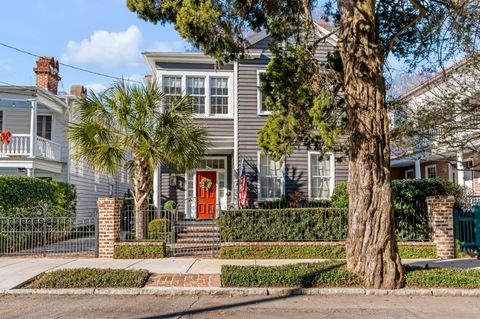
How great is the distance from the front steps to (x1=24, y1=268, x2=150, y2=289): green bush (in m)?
3.25

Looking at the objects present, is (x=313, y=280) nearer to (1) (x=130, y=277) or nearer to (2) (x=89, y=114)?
(1) (x=130, y=277)

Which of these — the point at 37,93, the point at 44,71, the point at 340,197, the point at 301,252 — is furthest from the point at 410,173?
the point at 44,71

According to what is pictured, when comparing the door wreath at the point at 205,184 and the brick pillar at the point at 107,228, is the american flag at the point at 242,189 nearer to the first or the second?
the door wreath at the point at 205,184

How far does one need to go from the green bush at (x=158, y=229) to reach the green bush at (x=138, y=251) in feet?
2.78

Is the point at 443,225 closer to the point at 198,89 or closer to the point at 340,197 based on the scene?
the point at 340,197

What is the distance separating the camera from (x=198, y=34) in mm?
9469

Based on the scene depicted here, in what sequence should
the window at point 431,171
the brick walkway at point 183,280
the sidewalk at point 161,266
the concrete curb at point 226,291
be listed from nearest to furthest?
the concrete curb at point 226,291, the brick walkway at point 183,280, the sidewalk at point 161,266, the window at point 431,171

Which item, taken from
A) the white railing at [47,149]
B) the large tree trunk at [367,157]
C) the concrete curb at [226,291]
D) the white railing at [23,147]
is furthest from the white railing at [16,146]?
the large tree trunk at [367,157]

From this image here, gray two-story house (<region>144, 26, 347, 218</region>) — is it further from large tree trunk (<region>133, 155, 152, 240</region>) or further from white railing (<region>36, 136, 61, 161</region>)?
white railing (<region>36, 136, 61, 161</region>)

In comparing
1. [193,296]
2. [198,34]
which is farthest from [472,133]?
[193,296]

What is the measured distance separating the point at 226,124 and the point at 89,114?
19.0 ft

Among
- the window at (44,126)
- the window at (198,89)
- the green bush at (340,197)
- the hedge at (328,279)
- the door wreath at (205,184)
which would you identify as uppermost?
the window at (198,89)

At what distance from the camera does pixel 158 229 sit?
41.8 ft

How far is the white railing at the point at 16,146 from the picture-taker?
1814 centimetres
